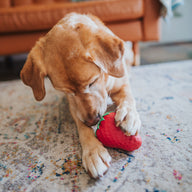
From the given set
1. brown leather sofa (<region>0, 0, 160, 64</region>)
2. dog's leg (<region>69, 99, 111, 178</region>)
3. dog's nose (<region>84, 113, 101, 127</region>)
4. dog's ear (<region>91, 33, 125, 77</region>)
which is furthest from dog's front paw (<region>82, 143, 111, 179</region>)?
brown leather sofa (<region>0, 0, 160, 64</region>)

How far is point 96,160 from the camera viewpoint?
909 millimetres

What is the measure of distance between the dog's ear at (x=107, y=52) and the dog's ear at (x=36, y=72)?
15.7 inches

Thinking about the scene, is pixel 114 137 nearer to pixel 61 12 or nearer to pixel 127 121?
pixel 127 121

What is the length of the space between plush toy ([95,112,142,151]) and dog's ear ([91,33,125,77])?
359 millimetres

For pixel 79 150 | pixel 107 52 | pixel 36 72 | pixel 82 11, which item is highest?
pixel 82 11

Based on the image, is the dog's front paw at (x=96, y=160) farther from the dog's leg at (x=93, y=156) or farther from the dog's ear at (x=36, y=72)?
the dog's ear at (x=36, y=72)

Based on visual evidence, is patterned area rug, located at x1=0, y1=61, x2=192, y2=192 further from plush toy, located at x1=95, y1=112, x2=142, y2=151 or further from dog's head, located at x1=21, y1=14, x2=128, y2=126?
dog's head, located at x1=21, y1=14, x2=128, y2=126

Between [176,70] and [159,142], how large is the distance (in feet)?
5.06

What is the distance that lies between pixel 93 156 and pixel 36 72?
0.73m

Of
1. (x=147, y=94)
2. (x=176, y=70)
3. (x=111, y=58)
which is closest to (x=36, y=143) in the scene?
(x=111, y=58)

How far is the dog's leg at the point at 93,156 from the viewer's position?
874 mm

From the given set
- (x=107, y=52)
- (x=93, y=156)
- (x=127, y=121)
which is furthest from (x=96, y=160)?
(x=107, y=52)

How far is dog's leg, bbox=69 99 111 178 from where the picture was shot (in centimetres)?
87

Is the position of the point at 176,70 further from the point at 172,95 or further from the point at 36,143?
the point at 36,143
